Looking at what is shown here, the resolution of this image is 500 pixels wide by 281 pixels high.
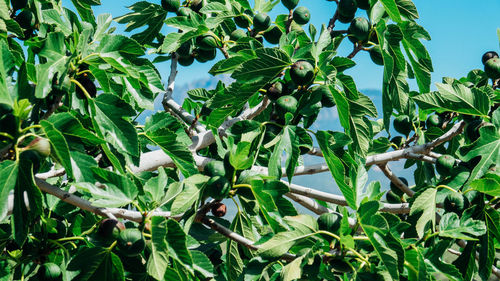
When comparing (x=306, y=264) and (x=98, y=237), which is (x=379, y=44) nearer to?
(x=306, y=264)

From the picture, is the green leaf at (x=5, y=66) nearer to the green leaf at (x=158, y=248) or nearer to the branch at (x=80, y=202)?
the branch at (x=80, y=202)

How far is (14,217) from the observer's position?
6.68 ft

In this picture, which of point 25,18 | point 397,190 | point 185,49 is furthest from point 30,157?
point 397,190

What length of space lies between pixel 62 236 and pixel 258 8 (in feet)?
6.66

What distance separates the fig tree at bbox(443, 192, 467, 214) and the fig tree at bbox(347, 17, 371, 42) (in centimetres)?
102

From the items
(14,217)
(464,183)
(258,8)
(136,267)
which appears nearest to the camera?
(14,217)

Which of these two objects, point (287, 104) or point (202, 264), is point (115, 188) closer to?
point (202, 264)

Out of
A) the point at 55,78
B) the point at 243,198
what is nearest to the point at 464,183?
the point at 243,198

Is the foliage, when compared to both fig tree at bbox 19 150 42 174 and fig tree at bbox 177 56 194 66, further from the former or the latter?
fig tree at bbox 177 56 194 66

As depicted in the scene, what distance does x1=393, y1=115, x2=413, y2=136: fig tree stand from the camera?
4.27 metres

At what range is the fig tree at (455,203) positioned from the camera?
9.68 feet

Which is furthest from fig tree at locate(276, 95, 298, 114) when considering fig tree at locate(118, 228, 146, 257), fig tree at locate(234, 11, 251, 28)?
fig tree at locate(234, 11, 251, 28)

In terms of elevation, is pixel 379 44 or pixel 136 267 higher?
pixel 379 44

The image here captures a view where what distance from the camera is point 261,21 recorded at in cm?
365
